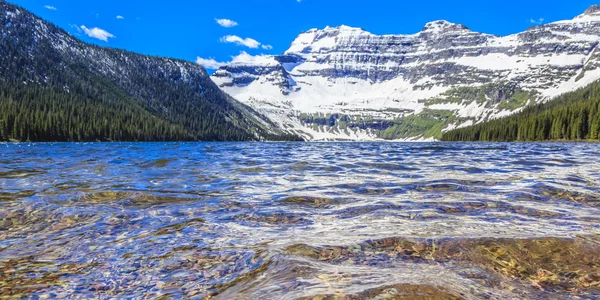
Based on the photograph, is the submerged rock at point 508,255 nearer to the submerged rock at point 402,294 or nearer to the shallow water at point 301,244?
the shallow water at point 301,244

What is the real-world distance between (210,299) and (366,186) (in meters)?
13.8

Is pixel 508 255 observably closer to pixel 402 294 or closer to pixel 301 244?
pixel 402 294

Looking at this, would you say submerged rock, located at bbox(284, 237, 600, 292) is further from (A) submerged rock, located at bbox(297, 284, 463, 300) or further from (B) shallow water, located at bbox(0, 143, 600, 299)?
(A) submerged rock, located at bbox(297, 284, 463, 300)

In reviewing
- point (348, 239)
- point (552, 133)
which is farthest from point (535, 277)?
point (552, 133)

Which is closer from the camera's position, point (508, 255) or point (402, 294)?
point (402, 294)

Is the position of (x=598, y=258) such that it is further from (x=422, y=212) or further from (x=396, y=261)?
(x=422, y=212)

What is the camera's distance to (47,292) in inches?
254

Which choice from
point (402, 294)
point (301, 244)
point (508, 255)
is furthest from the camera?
point (301, 244)

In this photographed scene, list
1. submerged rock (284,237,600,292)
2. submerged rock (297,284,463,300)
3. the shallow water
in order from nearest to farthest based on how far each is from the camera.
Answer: submerged rock (297,284,463,300) < the shallow water < submerged rock (284,237,600,292)

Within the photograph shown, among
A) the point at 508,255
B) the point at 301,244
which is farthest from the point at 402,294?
the point at 508,255

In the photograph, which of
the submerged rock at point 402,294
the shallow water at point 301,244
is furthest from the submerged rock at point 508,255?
the submerged rock at point 402,294

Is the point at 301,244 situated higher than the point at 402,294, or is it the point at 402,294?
the point at 402,294

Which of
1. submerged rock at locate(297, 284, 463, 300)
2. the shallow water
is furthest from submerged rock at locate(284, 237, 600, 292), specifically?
submerged rock at locate(297, 284, 463, 300)

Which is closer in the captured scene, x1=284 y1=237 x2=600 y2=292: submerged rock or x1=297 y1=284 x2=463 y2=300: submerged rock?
x1=297 y1=284 x2=463 y2=300: submerged rock
